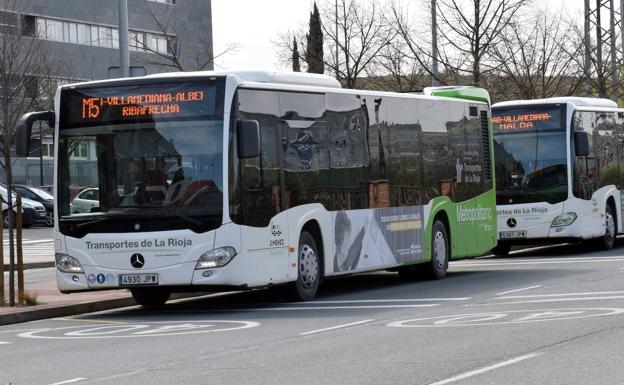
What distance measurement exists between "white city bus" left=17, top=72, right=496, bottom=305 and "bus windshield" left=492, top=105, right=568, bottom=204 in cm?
915

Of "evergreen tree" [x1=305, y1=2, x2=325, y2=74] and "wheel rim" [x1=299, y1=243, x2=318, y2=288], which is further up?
"evergreen tree" [x1=305, y1=2, x2=325, y2=74]

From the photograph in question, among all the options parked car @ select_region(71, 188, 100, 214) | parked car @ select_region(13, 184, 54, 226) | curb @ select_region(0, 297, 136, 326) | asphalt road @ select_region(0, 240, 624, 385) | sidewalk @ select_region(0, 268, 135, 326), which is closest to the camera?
asphalt road @ select_region(0, 240, 624, 385)

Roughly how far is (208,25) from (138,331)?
7096 centimetres

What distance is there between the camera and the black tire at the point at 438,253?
2244cm

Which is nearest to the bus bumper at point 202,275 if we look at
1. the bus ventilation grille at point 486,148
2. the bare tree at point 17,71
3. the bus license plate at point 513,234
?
the bus ventilation grille at point 486,148

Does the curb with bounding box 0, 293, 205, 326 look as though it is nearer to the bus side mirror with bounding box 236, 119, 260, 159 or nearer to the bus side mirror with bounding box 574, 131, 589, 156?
the bus side mirror with bounding box 236, 119, 260, 159

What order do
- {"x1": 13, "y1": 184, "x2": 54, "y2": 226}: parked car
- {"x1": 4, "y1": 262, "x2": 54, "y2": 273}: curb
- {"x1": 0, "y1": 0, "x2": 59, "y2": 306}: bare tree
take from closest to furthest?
{"x1": 4, "y1": 262, "x2": 54, "y2": 273}: curb
{"x1": 0, "y1": 0, "x2": 59, "y2": 306}: bare tree
{"x1": 13, "y1": 184, "x2": 54, "y2": 226}: parked car

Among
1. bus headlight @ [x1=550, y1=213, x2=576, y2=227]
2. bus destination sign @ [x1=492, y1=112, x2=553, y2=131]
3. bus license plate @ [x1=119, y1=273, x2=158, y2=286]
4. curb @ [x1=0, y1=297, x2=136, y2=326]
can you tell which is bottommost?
curb @ [x1=0, y1=297, x2=136, y2=326]

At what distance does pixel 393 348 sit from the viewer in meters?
12.2

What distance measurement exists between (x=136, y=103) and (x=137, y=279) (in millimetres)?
2163

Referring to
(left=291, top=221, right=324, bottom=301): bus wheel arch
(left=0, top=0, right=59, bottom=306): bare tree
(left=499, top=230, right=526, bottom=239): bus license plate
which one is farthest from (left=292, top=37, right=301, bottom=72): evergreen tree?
(left=291, top=221, right=324, bottom=301): bus wheel arch

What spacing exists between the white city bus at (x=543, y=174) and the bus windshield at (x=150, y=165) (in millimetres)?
12504

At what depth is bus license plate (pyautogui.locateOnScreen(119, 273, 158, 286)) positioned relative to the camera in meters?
16.8

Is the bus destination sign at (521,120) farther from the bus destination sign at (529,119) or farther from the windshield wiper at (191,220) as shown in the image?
the windshield wiper at (191,220)
